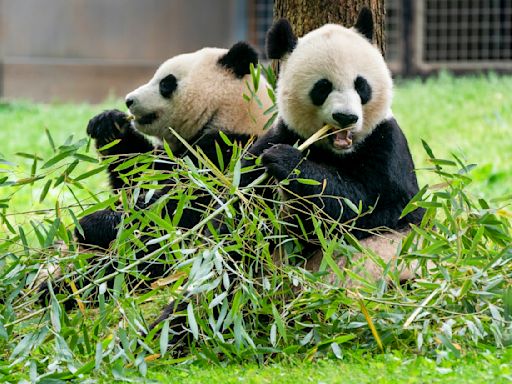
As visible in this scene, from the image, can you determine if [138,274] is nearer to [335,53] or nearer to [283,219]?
[283,219]

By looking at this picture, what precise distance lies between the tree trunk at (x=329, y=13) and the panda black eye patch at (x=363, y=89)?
879 mm

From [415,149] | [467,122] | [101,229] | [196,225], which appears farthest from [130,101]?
[467,122]

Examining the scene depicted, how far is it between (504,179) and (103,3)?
9258 mm

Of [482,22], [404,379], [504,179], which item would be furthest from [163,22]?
[404,379]

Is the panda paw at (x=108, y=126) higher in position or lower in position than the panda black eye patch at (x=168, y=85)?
lower

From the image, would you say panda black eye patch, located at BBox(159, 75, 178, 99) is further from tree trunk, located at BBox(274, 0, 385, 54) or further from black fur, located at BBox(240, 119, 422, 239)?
black fur, located at BBox(240, 119, 422, 239)

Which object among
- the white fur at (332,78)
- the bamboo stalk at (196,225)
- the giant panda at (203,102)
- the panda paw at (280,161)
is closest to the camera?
the bamboo stalk at (196,225)

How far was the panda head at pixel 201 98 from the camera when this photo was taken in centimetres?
548

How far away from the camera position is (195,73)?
18.4ft

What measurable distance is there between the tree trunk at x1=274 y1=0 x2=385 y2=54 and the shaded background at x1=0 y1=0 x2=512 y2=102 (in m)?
9.17

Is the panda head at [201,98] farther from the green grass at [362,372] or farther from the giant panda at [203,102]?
the green grass at [362,372]

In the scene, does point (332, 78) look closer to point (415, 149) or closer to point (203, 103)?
point (203, 103)

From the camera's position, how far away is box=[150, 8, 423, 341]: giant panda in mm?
4277

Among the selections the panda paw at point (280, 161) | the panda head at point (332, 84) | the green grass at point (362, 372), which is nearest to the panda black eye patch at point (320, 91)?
the panda head at point (332, 84)
